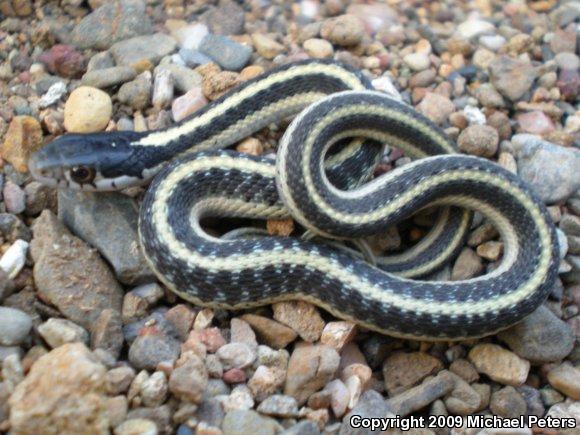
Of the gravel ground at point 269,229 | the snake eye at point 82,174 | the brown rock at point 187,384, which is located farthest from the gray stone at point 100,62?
the brown rock at point 187,384

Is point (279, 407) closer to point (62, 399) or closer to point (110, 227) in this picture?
point (62, 399)

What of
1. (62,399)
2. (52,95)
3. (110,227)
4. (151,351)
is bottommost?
(151,351)

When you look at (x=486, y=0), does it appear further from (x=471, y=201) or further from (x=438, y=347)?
(x=438, y=347)

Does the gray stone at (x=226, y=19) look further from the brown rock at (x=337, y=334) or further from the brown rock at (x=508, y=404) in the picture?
the brown rock at (x=508, y=404)

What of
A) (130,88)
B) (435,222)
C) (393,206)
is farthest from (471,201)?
(130,88)

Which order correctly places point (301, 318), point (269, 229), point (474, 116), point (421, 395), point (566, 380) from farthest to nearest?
point (474, 116), point (269, 229), point (301, 318), point (566, 380), point (421, 395)

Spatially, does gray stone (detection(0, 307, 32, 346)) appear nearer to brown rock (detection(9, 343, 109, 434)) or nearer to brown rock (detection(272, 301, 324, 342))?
brown rock (detection(9, 343, 109, 434))

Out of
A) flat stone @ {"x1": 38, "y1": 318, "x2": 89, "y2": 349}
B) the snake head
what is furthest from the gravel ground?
the snake head

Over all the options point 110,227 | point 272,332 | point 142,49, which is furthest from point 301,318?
point 142,49
